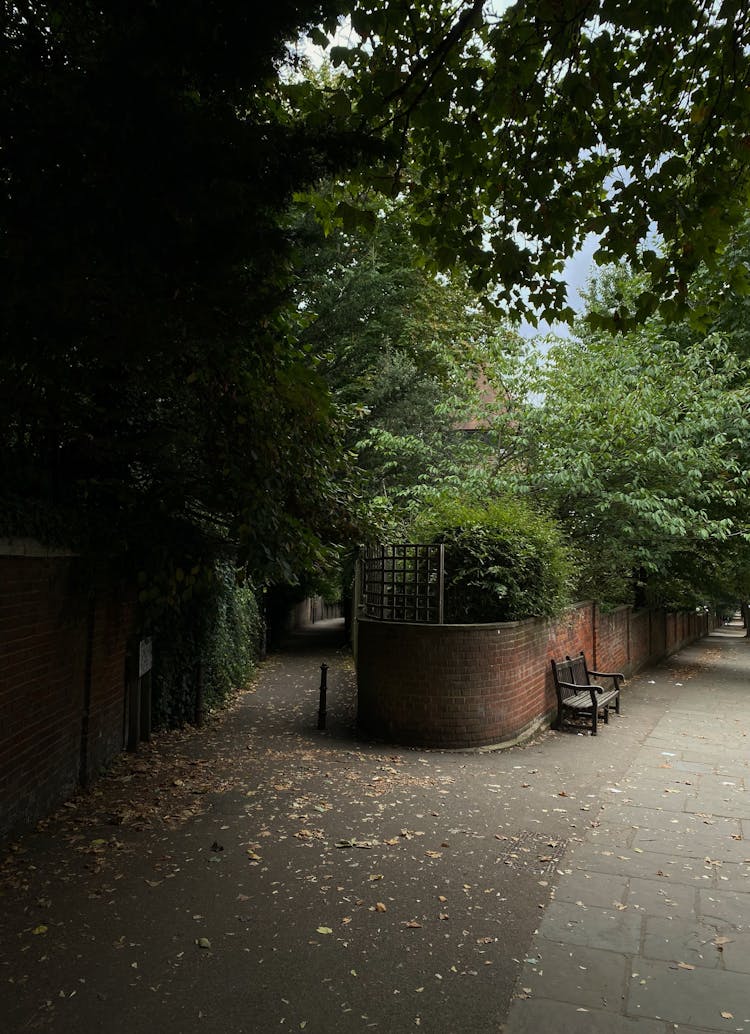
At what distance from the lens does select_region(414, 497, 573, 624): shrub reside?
927cm

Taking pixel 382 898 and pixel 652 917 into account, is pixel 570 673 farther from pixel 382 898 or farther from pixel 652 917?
pixel 382 898

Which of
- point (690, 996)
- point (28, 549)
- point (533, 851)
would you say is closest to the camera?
point (690, 996)

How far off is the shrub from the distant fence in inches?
13.2

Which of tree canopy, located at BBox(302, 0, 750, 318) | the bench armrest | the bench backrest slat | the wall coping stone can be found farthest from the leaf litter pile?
tree canopy, located at BBox(302, 0, 750, 318)

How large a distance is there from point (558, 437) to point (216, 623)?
6.63 meters

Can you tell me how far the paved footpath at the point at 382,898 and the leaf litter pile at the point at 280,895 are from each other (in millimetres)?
16

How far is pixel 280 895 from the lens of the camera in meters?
4.48

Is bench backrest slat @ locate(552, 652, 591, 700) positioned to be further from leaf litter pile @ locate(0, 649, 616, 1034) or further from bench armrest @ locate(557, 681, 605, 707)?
leaf litter pile @ locate(0, 649, 616, 1034)

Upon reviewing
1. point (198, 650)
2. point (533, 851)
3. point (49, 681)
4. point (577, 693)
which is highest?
point (49, 681)

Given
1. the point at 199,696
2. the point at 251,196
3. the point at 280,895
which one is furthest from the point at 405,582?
the point at 251,196

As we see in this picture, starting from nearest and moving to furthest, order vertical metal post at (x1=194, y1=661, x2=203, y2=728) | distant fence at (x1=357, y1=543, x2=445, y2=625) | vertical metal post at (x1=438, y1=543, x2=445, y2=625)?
vertical metal post at (x1=438, y1=543, x2=445, y2=625) → distant fence at (x1=357, y1=543, x2=445, y2=625) → vertical metal post at (x1=194, y1=661, x2=203, y2=728)

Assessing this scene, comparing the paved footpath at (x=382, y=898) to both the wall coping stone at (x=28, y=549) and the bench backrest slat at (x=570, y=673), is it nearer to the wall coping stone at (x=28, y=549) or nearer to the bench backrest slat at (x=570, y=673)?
the wall coping stone at (x=28, y=549)

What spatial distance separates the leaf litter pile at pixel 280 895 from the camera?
3326 millimetres

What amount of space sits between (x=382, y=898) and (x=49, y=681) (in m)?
3.13
